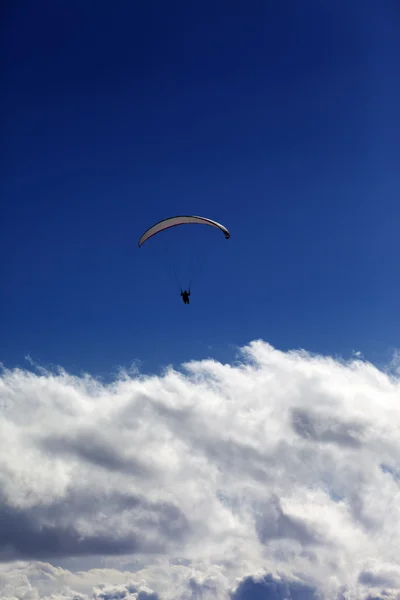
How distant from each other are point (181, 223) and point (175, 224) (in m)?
1.30

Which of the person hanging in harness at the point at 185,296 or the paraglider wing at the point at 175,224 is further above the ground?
the paraglider wing at the point at 175,224

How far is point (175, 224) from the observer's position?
11075 centimetres

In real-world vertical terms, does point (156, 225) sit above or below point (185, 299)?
above

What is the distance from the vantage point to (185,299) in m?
110

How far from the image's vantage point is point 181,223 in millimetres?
110312

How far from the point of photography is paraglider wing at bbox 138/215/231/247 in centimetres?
10504

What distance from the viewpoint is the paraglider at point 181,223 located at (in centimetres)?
10528

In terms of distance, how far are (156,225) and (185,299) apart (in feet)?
52.3

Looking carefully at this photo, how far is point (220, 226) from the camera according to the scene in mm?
104875

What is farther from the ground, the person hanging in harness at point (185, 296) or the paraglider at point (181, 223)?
the paraglider at point (181, 223)

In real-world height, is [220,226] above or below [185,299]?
above

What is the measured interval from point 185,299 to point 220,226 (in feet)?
53.3

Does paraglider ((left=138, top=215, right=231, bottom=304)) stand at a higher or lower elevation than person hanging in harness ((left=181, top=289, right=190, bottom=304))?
higher

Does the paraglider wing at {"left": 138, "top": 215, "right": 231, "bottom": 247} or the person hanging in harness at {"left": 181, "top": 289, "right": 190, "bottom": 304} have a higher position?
the paraglider wing at {"left": 138, "top": 215, "right": 231, "bottom": 247}
